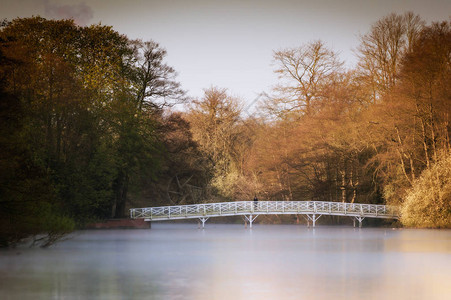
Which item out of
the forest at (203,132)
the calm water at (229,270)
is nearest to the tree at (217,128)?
the forest at (203,132)

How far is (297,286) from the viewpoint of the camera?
12984 millimetres

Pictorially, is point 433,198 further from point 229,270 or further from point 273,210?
point 229,270

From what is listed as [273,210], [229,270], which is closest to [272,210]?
[273,210]

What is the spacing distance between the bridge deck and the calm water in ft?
37.6

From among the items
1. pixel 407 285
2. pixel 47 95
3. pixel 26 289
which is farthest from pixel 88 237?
pixel 407 285

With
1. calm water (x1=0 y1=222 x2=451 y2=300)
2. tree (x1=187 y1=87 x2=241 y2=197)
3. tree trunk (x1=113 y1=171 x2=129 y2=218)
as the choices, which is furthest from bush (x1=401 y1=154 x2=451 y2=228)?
tree trunk (x1=113 y1=171 x2=129 y2=218)

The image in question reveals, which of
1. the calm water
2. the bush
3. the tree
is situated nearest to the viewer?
the calm water

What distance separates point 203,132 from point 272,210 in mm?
8806

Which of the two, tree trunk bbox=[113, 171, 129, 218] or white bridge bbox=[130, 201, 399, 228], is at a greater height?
tree trunk bbox=[113, 171, 129, 218]

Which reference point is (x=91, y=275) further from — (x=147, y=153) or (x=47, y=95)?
(x=147, y=153)

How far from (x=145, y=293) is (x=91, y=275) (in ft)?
10.8

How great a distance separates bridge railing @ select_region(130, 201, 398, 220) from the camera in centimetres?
3747

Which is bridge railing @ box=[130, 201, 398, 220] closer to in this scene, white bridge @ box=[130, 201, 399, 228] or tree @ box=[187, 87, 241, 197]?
white bridge @ box=[130, 201, 399, 228]

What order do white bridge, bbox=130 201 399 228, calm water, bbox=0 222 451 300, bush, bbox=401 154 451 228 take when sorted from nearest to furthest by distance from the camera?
calm water, bbox=0 222 451 300 < bush, bbox=401 154 451 228 < white bridge, bbox=130 201 399 228
